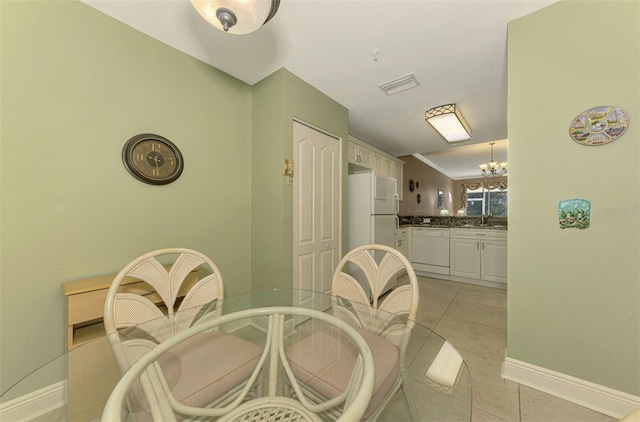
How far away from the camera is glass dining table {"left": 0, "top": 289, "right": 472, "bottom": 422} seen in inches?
31.0

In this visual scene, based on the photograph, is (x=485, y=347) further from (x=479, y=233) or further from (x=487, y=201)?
(x=487, y=201)

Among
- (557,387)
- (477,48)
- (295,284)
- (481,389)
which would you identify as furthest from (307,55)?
(557,387)

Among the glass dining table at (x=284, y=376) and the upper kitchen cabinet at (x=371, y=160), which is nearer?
the glass dining table at (x=284, y=376)

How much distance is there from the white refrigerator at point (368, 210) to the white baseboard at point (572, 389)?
Answer: 1.51 meters

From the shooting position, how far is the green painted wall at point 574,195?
1.21 meters

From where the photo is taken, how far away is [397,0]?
1359mm

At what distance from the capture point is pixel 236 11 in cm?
98

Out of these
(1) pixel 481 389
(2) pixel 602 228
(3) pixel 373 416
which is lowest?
(1) pixel 481 389

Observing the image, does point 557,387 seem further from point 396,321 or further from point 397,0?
point 397,0

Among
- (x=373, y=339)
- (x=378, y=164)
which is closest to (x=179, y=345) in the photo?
(x=373, y=339)

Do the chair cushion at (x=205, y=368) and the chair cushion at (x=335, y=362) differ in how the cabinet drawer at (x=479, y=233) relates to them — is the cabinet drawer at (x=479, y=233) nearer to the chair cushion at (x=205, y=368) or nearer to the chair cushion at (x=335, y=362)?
the chair cushion at (x=335, y=362)

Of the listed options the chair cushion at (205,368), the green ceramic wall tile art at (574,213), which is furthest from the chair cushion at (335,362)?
the green ceramic wall tile art at (574,213)

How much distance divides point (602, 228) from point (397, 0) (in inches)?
68.7

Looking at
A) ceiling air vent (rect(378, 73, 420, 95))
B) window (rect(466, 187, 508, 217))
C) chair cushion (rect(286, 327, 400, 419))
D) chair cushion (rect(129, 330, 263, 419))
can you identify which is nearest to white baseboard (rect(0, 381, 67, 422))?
chair cushion (rect(129, 330, 263, 419))
